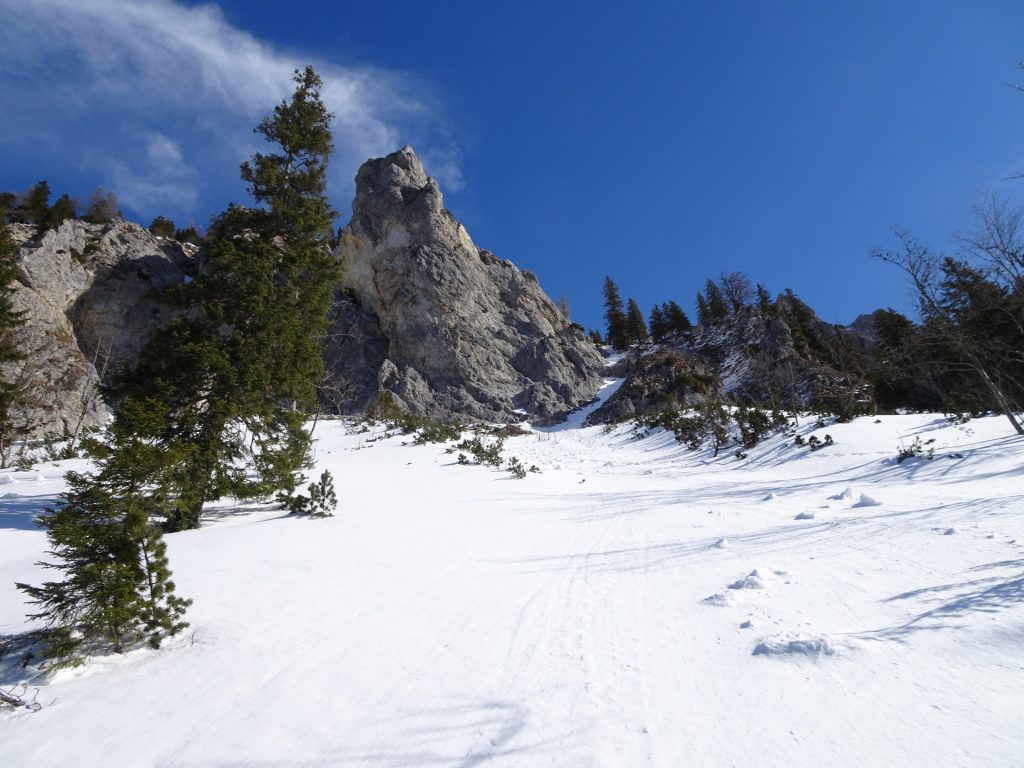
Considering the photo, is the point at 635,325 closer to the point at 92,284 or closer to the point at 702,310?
the point at 702,310

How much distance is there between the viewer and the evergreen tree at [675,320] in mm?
64000

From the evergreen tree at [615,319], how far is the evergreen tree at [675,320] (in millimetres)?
6193

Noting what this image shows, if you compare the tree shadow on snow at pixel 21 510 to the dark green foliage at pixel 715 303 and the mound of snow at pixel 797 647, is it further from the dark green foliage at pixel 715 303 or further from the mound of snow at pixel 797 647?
the dark green foliage at pixel 715 303

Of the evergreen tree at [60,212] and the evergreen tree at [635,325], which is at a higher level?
the evergreen tree at [60,212]

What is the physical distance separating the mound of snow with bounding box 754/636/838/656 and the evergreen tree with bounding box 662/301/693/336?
63883 millimetres

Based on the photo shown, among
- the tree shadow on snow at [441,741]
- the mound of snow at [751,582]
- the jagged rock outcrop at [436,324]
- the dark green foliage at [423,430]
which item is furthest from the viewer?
the jagged rock outcrop at [436,324]

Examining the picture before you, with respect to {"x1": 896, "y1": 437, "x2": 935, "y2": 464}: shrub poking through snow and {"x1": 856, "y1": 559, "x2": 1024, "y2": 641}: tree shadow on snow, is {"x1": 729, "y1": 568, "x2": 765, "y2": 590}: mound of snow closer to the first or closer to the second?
{"x1": 856, "y1": 559, "x2": 1024, "y2": 641}: tree shadow on snow

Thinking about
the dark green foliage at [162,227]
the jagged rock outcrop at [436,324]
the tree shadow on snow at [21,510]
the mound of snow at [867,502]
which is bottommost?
the mound of snow at [867,502]

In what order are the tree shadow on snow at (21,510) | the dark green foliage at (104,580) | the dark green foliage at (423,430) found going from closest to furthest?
the dark green foliage at (104,580), the tree shadow on snow at (21,510), the dark green foliage at (423,430)

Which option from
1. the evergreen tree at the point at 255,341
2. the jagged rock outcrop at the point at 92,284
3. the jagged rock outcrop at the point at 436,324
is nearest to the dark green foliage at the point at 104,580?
the evergreen tree at the point at 255,341

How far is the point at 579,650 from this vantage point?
8.57ft

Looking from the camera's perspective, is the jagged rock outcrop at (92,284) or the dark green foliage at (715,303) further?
the dark green foliage at (715,303)

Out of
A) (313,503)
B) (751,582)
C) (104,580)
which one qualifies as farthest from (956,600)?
(313,503)

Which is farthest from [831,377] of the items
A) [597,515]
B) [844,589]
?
[844,589]
